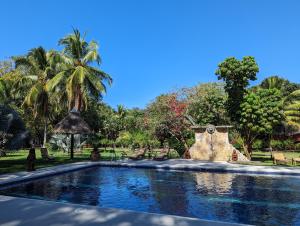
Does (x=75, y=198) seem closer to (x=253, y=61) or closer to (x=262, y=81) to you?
(x=253, y=61)

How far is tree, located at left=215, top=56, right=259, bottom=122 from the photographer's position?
19172 millimetres

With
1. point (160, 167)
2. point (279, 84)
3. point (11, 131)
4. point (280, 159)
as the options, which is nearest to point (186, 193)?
point (160, 167)

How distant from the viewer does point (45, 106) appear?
99.8ft

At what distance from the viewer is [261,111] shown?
59.8ft

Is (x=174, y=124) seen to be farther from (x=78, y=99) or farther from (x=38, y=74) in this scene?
(x=38, y=74)

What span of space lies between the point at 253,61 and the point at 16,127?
47.8 feet

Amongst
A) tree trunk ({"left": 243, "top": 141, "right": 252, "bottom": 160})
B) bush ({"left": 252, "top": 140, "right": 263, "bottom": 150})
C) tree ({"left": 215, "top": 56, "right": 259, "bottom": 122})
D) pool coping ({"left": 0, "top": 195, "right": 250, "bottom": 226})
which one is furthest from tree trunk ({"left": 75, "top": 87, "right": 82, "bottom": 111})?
pool coping ({"left": 0, "top": 195, "right": 250, "bottom": 226})

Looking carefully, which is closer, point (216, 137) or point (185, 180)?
point (185, 180)

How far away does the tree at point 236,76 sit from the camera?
19172mm

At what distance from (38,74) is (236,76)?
69.1 feet

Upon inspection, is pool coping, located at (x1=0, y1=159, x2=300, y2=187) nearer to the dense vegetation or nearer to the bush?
the dense vegetation

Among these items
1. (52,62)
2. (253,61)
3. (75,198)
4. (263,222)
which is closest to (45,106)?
(52,62)

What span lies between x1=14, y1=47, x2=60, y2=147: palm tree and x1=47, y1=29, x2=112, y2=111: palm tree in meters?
2.03

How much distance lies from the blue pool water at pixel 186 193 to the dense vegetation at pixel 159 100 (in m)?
5.64
